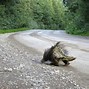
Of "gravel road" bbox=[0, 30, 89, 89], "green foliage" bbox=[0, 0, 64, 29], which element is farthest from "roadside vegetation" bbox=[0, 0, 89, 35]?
"gravel road" bbox=[0, 30, 89, 89]

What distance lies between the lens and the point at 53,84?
7660 millimetres

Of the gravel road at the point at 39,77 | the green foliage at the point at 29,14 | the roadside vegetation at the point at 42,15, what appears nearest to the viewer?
the gravel road at the point at 39,77

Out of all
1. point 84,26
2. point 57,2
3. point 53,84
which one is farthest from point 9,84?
point 57,2

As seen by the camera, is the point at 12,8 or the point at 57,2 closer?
the point at 12,8

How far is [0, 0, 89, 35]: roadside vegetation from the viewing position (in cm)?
3528

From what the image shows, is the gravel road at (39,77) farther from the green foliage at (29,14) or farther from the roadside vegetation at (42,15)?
the green foliage at (29,14)

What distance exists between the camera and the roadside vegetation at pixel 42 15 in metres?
35.3

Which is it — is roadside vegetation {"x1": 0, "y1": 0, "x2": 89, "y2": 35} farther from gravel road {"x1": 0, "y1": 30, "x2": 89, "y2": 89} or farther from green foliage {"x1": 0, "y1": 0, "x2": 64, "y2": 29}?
gravel road {"x1": 0, "y1": 30, "x2": 89, "y2": 89}

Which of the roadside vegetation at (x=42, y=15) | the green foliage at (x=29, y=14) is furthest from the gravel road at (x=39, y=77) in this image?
the green foliage at (x=29, y=14)

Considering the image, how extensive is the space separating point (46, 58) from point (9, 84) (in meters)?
3.76

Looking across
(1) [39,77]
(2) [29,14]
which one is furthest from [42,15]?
(1) [39,77]

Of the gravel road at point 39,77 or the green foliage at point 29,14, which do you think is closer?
the gravel road at point 39,77

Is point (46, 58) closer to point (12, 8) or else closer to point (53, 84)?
point (53, 84)

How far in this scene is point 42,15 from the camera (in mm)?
77438
